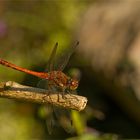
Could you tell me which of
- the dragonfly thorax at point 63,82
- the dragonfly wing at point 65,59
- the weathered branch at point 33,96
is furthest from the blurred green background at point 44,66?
the weathered branch at point 33,96

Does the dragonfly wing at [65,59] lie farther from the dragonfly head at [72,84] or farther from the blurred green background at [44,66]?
the blurred green background at [44,66]

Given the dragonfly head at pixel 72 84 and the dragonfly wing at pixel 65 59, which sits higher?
the dragonfly wing at pixel 65 59

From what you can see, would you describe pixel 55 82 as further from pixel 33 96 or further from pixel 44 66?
pixel 44 66

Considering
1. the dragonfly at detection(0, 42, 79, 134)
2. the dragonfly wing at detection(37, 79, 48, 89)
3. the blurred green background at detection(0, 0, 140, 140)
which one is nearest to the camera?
the dragonfly at detection(0, 42, 79, 134)

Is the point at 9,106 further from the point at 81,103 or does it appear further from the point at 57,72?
the point at 81,103

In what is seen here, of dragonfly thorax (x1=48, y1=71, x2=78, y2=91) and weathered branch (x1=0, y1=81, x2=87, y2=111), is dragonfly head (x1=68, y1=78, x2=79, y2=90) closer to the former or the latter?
dragonfly thorax (x1=48, y1=71, x2=78, y2=91)

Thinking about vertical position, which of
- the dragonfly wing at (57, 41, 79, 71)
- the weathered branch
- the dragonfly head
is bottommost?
the weathered branch

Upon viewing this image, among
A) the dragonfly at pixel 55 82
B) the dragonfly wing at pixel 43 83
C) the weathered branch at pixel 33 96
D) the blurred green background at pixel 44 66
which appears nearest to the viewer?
the weathered branch at pixel 33 96

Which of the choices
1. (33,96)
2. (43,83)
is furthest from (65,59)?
(33,96)

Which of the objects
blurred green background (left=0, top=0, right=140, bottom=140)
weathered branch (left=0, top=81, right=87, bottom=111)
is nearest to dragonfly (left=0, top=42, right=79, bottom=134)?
weathered branch (left=0, top=81, right=87, bottom=111)

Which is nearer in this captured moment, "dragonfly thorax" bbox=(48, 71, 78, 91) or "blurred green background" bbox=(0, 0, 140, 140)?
"dragonfly thorax" bbox=(48, 71, 78, 91)
